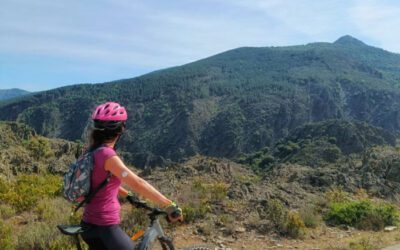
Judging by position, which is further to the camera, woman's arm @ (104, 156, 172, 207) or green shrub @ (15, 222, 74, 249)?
green shrub @ (15, 222, 74, 249)

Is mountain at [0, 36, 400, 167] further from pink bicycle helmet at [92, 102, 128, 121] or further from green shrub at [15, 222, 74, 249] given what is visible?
pink bicycle helmet at [92, 102, 128, 121]

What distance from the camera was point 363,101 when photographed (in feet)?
467

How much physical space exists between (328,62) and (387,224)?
17938cm

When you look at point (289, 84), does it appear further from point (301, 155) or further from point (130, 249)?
point (130, 249)

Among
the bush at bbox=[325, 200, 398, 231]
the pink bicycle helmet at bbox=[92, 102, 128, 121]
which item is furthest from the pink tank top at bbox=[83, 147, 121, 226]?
the bush at bbox=[325, 200, 398, 231]

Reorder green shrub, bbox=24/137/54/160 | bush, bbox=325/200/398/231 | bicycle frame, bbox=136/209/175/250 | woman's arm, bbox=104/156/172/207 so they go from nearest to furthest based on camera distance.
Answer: woman's arm, bbox=104/156/172/207 → bicycle frame, bbox=136/209/175/250 → bush, bbox=325/200/398/231 → green shrub, bbox=24/137/54/160

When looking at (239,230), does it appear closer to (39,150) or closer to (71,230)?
(71,230)

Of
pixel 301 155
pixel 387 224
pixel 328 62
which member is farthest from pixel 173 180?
pixel 328 62

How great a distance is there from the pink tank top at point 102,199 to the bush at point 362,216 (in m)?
6.65

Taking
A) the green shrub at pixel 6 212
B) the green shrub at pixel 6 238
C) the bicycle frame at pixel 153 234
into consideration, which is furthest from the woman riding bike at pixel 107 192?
the green shrub at pixel 6 212

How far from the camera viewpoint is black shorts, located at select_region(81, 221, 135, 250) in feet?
11.4

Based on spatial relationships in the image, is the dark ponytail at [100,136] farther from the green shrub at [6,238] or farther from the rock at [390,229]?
the rock at [390,229]

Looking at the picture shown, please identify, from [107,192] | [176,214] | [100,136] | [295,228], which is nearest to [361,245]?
[295,228]

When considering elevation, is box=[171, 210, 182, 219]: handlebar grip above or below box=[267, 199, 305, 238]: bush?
above
